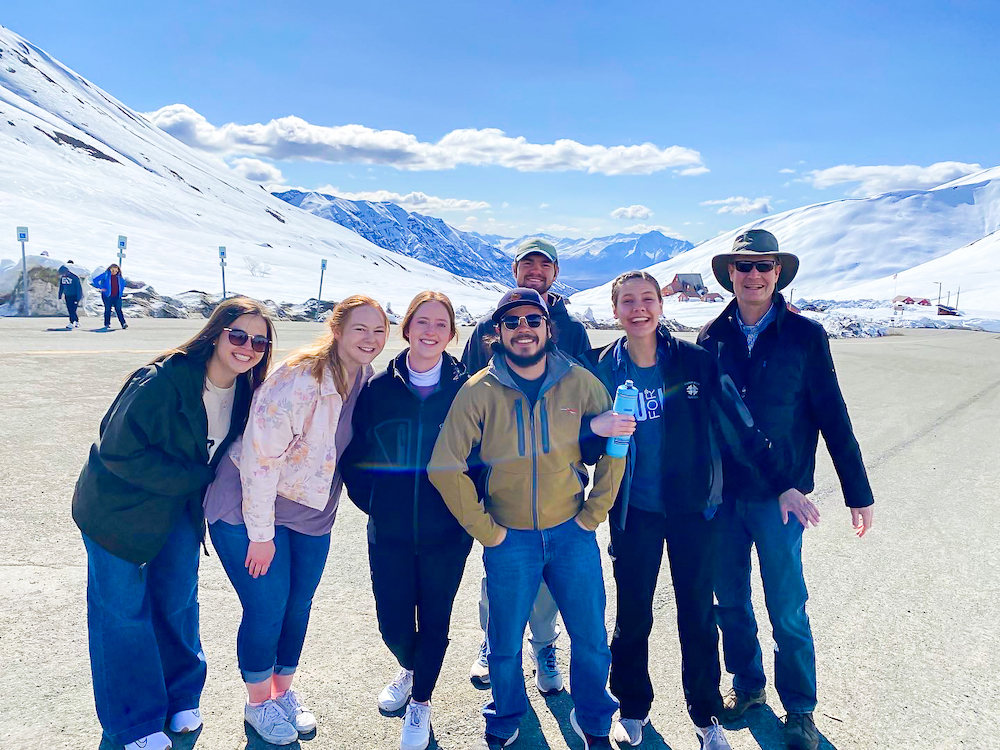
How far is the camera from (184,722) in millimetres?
3156

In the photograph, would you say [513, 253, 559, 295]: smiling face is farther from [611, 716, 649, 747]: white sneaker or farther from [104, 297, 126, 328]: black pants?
[104, 297, 126, 328]: black pants

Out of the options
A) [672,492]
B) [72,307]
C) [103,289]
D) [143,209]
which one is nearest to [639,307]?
[672,492]

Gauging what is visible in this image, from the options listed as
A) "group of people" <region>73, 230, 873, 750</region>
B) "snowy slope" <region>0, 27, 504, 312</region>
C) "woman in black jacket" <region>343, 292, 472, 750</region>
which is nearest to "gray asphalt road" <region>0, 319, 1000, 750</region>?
"group of people" <region>73, 230, 873, 750</region>

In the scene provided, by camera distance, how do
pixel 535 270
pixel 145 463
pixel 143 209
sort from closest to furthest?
1. pixel 145 463
2. pixel 535 270
3. pixel 143 209

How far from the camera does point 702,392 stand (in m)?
3.27

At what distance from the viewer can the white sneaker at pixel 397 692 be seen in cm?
339

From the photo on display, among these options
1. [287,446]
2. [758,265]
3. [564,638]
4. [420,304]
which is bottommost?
[564,638]

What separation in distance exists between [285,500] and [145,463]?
2.15 ft

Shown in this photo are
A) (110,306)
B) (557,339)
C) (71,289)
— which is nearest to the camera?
(557,339)

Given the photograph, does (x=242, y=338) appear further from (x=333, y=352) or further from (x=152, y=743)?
(x=152, y=743)

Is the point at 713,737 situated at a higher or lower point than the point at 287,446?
lower

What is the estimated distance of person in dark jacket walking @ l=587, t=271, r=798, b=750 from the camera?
→ 128 inches

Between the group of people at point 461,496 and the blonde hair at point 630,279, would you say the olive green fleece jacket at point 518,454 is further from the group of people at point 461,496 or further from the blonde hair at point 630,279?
the blonde hair at point 630,279

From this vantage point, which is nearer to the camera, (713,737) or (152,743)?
(152,743)
